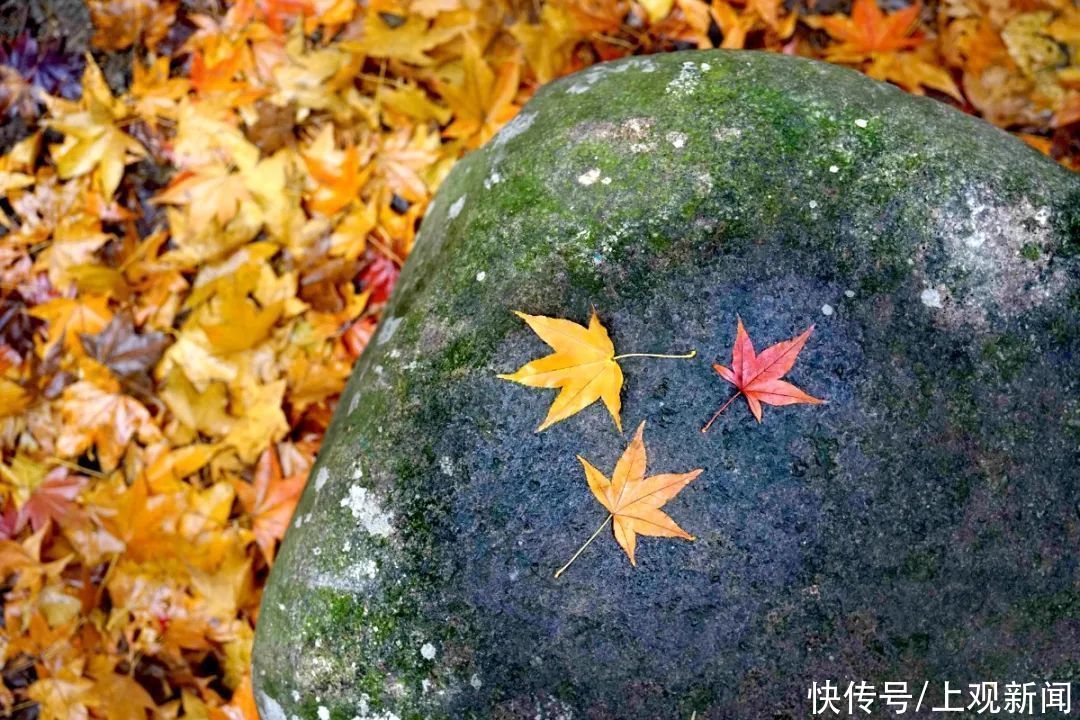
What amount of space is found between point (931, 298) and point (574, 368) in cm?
64

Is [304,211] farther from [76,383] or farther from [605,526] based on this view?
[605,526]

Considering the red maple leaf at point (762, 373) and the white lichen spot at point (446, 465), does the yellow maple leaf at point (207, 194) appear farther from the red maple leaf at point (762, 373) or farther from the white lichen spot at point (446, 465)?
the red maple leaf at point (762, 373)

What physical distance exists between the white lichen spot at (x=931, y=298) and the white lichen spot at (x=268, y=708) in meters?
1.42

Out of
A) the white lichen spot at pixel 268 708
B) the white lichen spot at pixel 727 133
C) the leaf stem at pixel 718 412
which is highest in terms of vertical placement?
the white lichen spot at pixel 727 133

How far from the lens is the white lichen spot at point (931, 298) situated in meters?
1.38

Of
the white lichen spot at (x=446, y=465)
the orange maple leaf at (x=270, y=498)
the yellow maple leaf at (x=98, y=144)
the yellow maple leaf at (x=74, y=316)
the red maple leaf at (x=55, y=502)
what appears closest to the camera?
the white lichen spot at (x=446, y=465)

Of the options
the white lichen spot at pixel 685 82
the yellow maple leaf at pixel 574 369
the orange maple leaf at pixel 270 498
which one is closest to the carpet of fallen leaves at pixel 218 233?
the orange maple leaf at pixel 270 498

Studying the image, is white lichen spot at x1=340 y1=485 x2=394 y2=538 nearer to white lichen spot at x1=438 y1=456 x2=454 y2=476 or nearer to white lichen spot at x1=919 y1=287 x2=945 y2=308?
white lichen spot at x1=438 y1=456 x2=454 y2=476

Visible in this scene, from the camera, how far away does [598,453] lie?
1.34m

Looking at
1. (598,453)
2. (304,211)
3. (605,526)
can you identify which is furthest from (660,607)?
(304,211)

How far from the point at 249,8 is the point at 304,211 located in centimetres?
73

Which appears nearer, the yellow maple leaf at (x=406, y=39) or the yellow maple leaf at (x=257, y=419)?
the yellow maple leaf at (x=257, y=419)

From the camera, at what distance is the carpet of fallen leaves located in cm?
228

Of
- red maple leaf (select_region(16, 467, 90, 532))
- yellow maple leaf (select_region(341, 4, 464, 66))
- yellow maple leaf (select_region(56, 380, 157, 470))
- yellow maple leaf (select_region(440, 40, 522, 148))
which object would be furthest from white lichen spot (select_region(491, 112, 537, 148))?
red maple leaf (select_region(16, 467, 90, 532))
